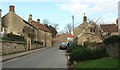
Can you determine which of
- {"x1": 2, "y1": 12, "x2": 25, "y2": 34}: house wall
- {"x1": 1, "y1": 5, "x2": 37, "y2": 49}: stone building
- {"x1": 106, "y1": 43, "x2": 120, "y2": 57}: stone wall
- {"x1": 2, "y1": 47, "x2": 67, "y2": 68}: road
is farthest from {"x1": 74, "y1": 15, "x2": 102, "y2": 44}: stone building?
{"x1": 106, "y1": 43, "x2": 120, "y2": 57}: stone wall

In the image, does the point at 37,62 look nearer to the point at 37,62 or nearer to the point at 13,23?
the point at 37,62

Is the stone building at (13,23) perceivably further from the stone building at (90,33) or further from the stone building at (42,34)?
the stone building at (42,34)

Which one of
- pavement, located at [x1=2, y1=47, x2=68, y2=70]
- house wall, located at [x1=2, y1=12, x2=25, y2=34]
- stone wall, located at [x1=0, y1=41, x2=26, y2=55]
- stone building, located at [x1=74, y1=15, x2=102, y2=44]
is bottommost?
pavement, located at [x1=2, y1=47, x2=68, y2=70]

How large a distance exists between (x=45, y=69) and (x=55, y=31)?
11836 centimetres

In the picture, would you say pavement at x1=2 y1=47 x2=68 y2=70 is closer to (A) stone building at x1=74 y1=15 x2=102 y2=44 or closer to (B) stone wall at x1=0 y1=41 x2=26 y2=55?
(B) stone wall at x1=0 y1=41 x2=26 y2=55

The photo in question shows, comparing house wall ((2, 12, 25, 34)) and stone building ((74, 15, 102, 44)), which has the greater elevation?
house wall ((2, 12, 25, 34))

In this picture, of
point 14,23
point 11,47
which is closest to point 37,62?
point 11,47

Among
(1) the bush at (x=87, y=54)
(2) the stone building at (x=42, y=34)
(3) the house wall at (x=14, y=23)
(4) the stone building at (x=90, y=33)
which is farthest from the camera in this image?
(2) the stone building at (x=42, y=34)

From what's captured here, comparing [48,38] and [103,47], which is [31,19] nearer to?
[48,38]

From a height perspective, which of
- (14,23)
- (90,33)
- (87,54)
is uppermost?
(14,23)

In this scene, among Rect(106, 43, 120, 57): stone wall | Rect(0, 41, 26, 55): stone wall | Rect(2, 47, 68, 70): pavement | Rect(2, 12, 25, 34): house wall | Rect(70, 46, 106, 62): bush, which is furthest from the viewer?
Rect(2, 12, 25, 34): house wall

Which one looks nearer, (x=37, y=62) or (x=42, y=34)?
(x=37, y=62)

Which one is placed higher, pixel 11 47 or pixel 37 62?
pixel 11 47

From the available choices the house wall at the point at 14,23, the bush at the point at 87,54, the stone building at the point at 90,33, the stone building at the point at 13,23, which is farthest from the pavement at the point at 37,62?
the house wall at the point at 14,23
